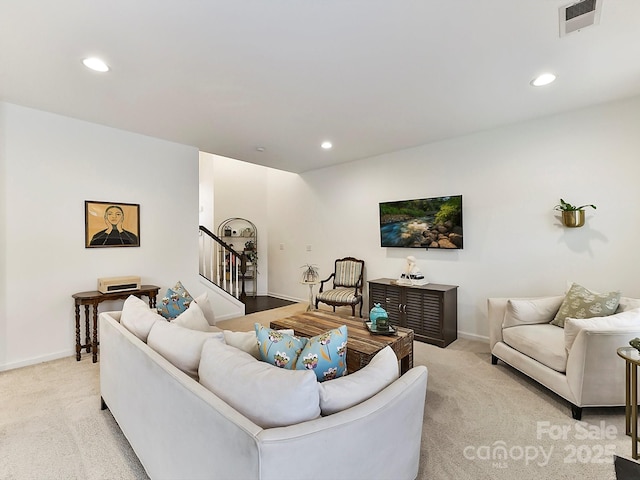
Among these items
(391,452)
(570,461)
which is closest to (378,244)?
(570,461)

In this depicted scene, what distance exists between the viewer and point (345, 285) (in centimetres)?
512

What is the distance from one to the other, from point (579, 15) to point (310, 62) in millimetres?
1703

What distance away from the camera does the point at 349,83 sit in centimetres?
264

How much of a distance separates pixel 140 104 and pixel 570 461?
4.36 metres

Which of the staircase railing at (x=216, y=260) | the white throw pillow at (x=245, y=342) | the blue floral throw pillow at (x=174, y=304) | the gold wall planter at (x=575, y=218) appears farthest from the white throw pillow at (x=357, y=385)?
the staircase railing at (x=216, y=260)

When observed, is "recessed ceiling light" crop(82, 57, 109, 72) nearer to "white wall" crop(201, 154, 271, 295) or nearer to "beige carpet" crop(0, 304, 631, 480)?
"beige carpet" crop(0, 304, 631, 480)

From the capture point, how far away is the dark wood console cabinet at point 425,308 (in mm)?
3758

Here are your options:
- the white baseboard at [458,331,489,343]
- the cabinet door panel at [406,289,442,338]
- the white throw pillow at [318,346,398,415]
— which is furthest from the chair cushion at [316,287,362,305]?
the white throw pillow at [318,346,398,415]

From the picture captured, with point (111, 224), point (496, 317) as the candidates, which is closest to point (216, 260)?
point (111, 224)

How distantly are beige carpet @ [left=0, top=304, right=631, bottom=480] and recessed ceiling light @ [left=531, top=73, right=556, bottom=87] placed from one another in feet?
8.67

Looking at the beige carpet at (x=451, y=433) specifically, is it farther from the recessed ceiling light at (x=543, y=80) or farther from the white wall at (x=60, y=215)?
the recessed ceiling light at (x=543, y=80)

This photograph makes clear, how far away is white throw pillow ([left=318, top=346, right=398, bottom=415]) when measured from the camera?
45.7 inches

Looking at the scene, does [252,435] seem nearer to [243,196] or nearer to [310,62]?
[310,62]

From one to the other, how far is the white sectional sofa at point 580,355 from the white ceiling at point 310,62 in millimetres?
1966
